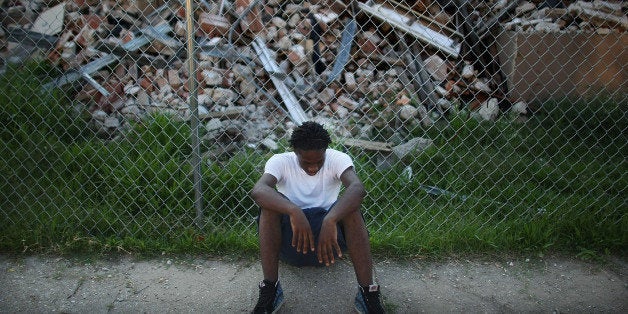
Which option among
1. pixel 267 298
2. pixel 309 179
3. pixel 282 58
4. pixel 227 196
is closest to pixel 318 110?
pixel 282 58

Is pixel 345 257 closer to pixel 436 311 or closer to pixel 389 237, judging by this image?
pixel 389 237

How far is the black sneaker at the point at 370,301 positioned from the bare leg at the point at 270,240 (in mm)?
502

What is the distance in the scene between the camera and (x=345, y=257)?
11.0ft

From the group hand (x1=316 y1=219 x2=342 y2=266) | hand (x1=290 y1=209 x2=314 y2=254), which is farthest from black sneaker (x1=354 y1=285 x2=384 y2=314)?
hand (x1=290 y1=209 x2=314 y2=254)

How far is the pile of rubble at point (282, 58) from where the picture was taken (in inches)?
183

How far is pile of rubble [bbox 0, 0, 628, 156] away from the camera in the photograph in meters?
4.64

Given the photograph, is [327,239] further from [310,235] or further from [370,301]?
[370,301]

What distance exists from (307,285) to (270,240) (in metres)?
0.52

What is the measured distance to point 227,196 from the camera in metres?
3.74

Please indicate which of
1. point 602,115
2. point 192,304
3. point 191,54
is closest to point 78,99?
point 191,54

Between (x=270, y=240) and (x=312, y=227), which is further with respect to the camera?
(x=312, y=227)

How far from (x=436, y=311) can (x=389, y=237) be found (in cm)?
67

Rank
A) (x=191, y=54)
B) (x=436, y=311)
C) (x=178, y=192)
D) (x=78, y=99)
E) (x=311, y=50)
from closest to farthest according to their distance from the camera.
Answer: (x=436, y=311) → (x=191, y=54) → (x=178, y=192) → (x=78, y=99) → (x=311, y=50)

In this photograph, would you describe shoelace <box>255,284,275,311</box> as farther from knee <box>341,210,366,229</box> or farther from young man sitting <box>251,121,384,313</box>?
knee <box>341,210,366,229</box>
